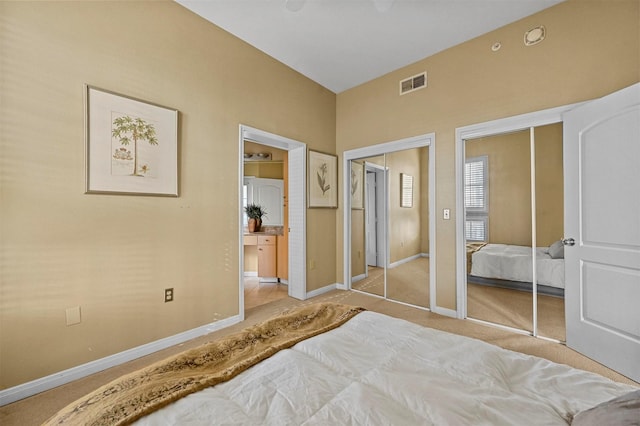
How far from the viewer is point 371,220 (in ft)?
13.7

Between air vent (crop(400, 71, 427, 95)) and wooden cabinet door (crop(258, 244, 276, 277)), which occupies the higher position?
air vent (crop(400, 71, 427, 95))

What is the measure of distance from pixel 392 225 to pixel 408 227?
8.8 inches

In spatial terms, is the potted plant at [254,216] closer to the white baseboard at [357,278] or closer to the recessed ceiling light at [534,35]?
the white baseboard at [357,278]

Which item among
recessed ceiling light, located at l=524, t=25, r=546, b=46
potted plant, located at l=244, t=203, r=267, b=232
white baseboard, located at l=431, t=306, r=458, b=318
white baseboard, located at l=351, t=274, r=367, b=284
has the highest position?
recessed ceiling light, located at l=524, t=25, r=546, b=46

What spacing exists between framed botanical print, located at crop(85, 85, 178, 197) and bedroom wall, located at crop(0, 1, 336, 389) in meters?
0.08

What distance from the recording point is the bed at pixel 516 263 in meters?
2.54

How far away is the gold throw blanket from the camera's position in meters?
0.81

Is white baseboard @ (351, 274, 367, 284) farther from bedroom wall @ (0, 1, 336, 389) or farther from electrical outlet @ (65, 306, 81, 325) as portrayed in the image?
electrical outlet @ (65, 306, 81, 325)

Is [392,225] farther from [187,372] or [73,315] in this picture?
[73,315]

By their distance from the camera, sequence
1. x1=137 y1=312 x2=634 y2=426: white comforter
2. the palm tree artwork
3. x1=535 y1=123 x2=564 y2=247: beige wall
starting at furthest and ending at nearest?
x1=535 y1=123 x2=564 y2=247: beige wall
the palm tree artwork
x1=137 y1=312 x2=634 y2=426: white comforter

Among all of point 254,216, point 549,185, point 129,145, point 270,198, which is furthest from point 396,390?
point 270,198

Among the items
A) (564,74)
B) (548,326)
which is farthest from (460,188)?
(548,326)

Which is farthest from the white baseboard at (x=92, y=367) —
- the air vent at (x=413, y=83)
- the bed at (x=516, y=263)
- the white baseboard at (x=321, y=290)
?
the air vent at (x=413, y=83)

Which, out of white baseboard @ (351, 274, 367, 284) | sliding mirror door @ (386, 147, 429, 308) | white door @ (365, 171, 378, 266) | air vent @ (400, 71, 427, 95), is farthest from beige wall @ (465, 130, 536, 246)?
white baseboard @ (351, 274, 367, 284)
